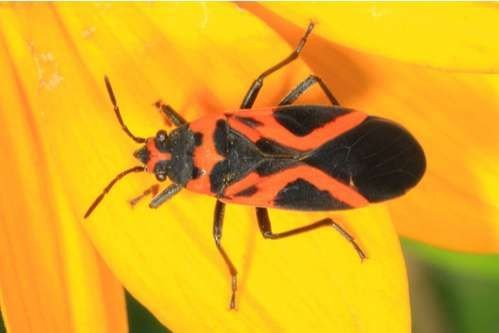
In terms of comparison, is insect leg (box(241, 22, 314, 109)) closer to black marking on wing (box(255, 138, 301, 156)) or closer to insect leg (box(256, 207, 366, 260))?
black marking on wing (box(255, 138, 301, 156))

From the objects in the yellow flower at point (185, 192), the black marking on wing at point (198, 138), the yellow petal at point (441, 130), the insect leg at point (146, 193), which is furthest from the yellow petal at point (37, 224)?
the yellow petal at point (441, 130)

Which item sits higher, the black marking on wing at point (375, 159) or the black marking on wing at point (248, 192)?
the black marking on wing at point (375, 159)

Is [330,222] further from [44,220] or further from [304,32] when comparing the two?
[44,220]

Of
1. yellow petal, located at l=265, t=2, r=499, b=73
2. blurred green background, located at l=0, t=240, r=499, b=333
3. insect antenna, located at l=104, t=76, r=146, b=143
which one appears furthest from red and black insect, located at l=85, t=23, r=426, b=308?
blurred green background, located at l=0, t=240, r=499, b=333

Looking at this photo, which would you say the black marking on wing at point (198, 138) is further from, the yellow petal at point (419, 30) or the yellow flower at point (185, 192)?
the yellow petal at point (419, 30)

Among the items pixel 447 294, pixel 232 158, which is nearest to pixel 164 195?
pixel 232 158

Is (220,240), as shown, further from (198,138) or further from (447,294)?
(447,294)
